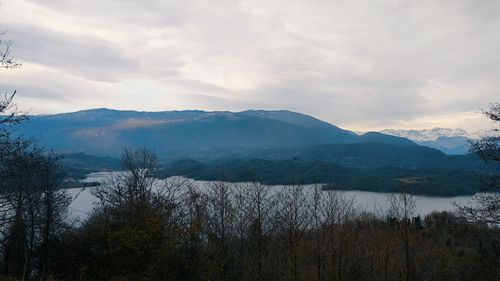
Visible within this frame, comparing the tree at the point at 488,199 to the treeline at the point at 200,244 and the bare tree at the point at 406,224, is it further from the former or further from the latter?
the bare tree at the point at 406,224

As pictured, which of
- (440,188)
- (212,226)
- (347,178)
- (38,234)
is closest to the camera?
(212,226)

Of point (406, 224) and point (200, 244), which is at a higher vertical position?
point (406, 224)

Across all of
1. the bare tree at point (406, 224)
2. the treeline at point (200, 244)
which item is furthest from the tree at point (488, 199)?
the bare tree at point (406, 224)

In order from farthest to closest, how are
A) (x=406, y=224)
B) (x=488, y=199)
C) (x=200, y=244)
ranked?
(x=406, y=224) → (x=200, y=244) → (x=488, y=199)

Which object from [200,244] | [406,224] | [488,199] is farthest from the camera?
[406,224]

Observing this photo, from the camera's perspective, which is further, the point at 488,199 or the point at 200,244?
the point at 200,244

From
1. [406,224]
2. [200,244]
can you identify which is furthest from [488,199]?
[200,244]

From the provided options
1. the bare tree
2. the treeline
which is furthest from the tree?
the bare tree

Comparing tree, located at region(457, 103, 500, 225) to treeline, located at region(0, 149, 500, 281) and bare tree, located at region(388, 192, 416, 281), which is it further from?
bare tree, located at region(388, 192, 416, 281)

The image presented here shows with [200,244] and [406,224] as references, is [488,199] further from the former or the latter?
[200,244]

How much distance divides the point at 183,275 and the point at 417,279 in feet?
49.8

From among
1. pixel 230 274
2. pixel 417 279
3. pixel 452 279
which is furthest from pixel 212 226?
pixel 452 279

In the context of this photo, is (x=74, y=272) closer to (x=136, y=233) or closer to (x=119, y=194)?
(x=136, y=233)

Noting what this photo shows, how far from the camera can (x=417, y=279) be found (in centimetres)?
2653
